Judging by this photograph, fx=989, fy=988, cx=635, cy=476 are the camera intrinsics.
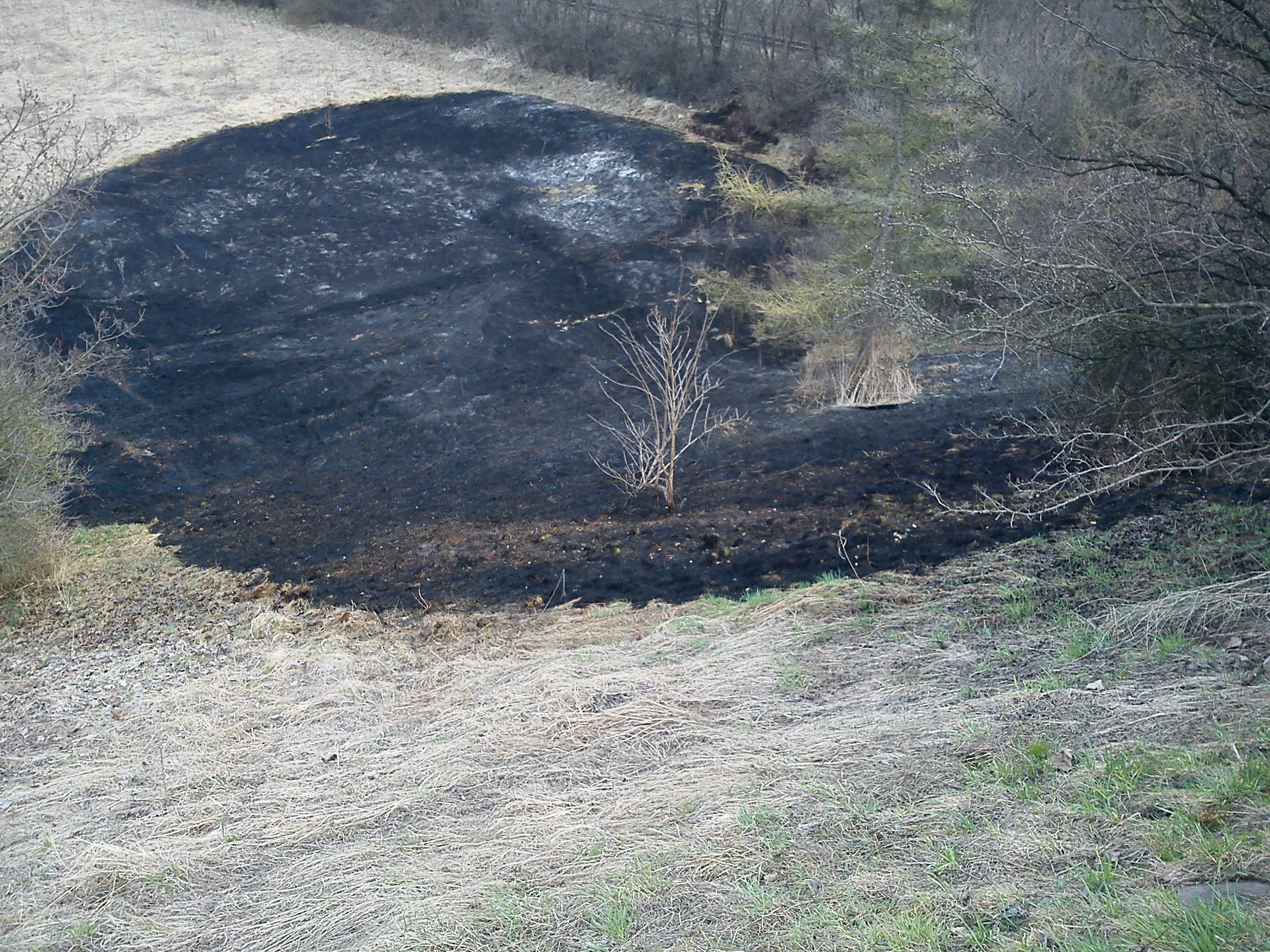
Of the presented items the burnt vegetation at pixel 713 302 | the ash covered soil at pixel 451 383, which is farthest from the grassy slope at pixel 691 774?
the ash covered soil at pixel 451 383

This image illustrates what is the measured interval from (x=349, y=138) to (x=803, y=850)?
2268 centimetres

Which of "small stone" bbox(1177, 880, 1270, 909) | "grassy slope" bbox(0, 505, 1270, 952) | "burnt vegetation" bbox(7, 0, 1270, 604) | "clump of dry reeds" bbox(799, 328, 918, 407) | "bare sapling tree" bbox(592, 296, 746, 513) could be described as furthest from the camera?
"clump of dry reeds" bbox(799, 328, 918, 407)

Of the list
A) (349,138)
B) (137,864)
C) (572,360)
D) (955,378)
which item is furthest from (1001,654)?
(349,138)

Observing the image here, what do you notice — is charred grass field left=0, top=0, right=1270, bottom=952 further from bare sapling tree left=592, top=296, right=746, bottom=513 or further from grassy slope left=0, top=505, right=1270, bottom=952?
bare sapling tree left=592, top=296, right=746, bottom=513

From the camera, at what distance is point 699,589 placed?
7227 mm

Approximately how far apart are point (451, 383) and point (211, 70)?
18009mm

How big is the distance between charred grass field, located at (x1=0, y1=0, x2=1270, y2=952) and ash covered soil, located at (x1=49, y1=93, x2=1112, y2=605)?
83 millimetres

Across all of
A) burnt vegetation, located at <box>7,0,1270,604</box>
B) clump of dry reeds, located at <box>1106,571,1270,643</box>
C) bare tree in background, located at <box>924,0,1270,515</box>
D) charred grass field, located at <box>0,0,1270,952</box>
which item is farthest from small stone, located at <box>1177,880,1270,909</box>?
bare tree in background, located at <box>924,0,1270,515</box>

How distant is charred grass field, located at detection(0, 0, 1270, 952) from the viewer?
10.8 ft

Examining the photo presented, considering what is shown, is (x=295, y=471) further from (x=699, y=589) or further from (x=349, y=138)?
(x=349, y=138)

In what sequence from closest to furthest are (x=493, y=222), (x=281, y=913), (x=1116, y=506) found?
(x=281, y=913) → (x=1116, y=506) → (x=493, y=222)

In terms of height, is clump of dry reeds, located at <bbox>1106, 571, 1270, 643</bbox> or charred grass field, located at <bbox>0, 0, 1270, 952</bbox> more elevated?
clump of dry reeds, located at <bbox>1106, 571, 1270, 643</bbox>

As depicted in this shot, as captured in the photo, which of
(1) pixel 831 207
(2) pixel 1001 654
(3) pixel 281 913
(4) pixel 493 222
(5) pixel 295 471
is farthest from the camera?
(4) pixel 493 222

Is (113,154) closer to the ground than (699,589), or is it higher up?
higher up
